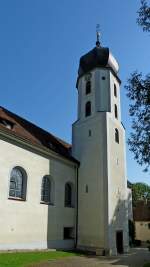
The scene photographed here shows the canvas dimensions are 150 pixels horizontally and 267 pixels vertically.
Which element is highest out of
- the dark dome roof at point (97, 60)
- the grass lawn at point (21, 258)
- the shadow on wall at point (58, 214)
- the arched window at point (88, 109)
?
the dark dome roof at point (97, 60)

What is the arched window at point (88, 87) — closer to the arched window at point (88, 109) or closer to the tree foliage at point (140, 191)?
the arched window at point (88, 109)

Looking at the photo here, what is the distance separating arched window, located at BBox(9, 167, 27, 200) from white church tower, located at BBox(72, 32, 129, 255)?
6225 millimetres

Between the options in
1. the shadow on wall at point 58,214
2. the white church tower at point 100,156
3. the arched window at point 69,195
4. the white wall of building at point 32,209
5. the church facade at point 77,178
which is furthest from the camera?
the arched window at point 69,195

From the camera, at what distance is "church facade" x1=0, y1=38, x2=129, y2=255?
17.0 meters

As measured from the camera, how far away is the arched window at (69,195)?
2206 centimetres

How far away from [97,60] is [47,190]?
1347cm

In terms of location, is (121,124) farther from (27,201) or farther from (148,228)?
(148,228)

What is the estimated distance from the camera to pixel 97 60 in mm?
26625

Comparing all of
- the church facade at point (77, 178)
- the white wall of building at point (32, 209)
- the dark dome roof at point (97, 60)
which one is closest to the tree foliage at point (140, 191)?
the church facade at point (77, 178)

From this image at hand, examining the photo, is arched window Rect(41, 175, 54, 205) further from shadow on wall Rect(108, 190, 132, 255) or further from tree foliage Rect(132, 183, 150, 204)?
tree foliage Rect(132, 183, 150, 204)

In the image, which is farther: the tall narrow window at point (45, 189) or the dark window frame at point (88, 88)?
the dark window frame at point (88, 88)

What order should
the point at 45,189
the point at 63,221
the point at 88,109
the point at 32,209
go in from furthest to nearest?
the point at 88,109 → the point at 63,221 → the point at 45,189 → the point at 32,209

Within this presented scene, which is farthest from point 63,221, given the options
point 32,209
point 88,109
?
point 88,109

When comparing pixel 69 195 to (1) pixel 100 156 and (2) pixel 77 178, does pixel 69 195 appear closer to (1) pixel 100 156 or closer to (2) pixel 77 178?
(2) pixel 77 178
